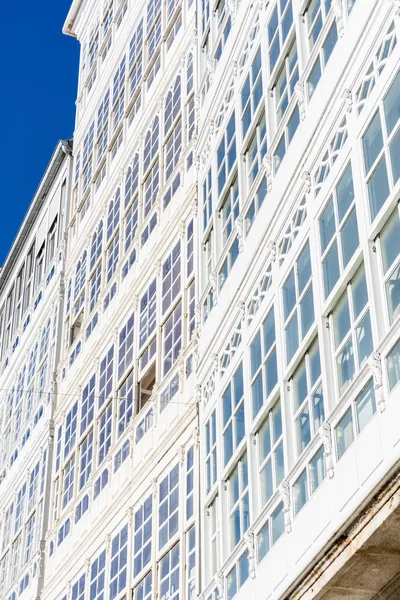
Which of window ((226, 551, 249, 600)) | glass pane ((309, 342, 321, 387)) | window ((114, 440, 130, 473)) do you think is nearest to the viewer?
glass pane ((309, 342, 321, 387))

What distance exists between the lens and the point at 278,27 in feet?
55.0

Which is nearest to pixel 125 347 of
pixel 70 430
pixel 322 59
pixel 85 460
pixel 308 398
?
pixel 85 460

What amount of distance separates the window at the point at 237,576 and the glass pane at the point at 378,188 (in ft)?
14.7

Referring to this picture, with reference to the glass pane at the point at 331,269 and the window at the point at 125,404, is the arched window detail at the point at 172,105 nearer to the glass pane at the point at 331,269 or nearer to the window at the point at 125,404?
the window at the point at 125,404

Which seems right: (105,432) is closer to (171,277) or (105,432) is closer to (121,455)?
(121,455)

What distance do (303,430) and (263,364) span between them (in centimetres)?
171

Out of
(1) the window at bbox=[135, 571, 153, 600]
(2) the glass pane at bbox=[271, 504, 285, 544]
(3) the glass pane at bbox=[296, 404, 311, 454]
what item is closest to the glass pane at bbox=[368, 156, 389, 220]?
(3) the glass pane at bbox=[296, 404, 311, 454]

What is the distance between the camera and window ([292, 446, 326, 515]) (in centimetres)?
1227

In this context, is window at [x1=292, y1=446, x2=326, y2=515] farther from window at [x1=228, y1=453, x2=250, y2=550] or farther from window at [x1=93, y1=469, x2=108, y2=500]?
window at [x1=93, y1=469, x2=108, y2=500]

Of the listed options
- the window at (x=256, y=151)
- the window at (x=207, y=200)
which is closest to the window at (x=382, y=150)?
the window at (x=256, y=151)

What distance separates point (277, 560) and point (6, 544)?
53.5 feet

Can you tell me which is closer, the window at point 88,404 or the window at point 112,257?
the window at point 88,404

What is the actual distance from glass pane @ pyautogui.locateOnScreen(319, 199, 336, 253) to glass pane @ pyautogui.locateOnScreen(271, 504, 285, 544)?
295cm

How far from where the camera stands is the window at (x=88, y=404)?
23.5 meters
